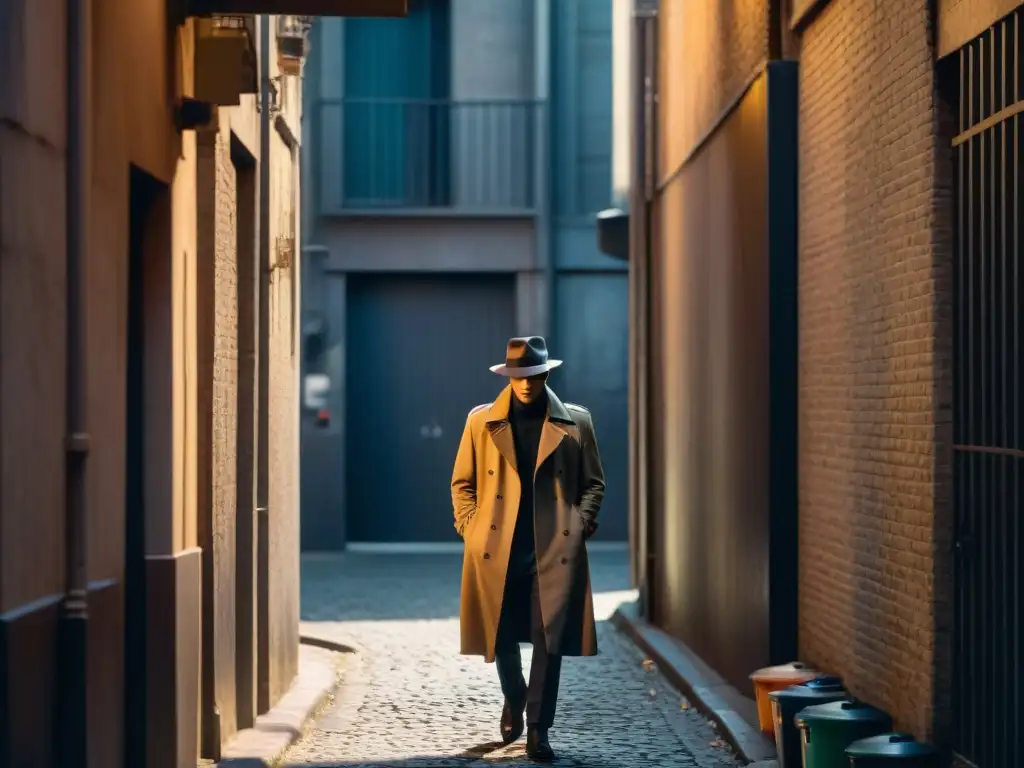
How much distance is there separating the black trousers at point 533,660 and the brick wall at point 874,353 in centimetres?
145

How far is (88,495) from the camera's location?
6.70m

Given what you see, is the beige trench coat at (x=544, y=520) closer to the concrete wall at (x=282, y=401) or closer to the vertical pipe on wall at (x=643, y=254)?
the concrete wall at (x=282, y=401)

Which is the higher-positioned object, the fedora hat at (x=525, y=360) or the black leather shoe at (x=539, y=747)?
the fedora hat at (x=525, y=360)

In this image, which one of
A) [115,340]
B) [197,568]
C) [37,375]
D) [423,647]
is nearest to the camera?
[37,375]

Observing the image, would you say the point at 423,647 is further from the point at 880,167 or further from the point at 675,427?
the point at 880,167

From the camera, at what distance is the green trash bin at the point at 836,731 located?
7.45 meters

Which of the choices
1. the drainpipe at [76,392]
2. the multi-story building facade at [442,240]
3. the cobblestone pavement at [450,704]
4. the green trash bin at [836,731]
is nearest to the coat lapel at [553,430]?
the cobblestone pavement at [450,704]

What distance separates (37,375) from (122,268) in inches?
55.4

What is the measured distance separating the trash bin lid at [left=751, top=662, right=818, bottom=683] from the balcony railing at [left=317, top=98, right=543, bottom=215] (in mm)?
14369

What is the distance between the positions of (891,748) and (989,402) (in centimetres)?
137

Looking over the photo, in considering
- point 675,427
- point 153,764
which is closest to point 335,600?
point 675,427

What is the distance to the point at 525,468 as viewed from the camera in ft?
30.4

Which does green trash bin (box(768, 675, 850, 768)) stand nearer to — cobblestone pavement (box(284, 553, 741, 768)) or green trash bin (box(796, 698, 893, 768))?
green trash bin (box(796, 698, 893, 768))

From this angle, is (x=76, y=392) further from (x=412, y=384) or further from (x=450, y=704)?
(x=412, y=384)
